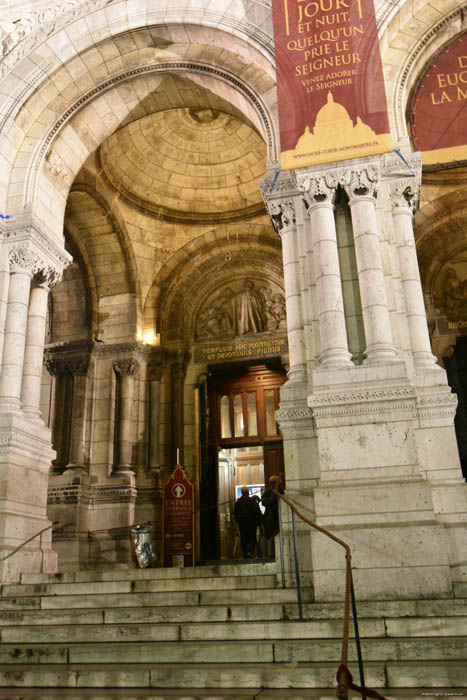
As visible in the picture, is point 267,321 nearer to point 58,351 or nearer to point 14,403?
point 58,351

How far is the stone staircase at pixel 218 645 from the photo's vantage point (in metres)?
4.38

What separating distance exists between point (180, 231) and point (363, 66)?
8140mm

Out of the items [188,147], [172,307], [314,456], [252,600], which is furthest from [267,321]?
[252,600]

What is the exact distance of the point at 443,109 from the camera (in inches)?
338

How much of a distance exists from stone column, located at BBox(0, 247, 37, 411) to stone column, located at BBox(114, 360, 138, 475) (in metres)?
4.67

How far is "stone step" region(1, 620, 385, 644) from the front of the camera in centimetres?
524

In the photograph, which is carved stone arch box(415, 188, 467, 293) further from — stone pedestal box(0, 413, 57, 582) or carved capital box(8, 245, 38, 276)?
stone pedestal box(0, 413, 57, 582)

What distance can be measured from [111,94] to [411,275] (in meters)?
6.34

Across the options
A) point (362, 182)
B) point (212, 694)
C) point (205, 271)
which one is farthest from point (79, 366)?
point (212, 694)

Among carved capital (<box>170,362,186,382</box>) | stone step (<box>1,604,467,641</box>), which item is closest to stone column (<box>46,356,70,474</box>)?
carved capital (<box>170,362,186,382</box>)

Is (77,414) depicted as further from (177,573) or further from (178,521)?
(177,573)

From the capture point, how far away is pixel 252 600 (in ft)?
20.8

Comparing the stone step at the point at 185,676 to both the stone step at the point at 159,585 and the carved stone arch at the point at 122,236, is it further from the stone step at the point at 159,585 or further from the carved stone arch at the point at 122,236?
the carved stone arch at the point at 122,236

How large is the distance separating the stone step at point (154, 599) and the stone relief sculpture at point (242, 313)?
891 centimetres
